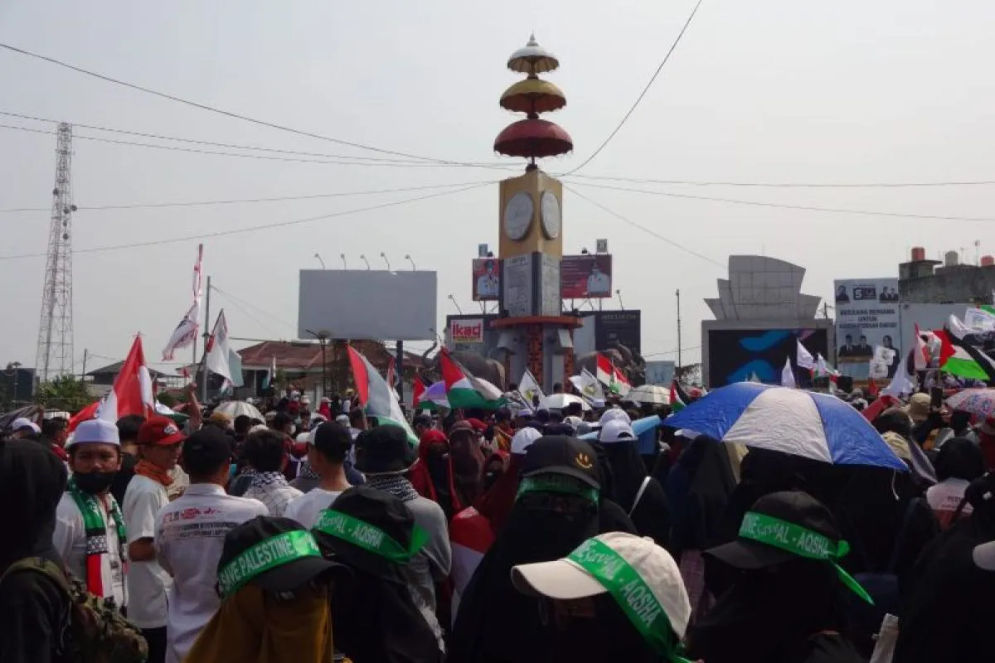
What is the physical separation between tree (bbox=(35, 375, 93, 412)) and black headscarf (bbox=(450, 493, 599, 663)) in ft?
87.6

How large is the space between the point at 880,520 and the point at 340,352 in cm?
5099

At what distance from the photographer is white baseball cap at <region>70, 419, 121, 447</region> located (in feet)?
15.8

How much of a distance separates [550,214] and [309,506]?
38186 millimetres

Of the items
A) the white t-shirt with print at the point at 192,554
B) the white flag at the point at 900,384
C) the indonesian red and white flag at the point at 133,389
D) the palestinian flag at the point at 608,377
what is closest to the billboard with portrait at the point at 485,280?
the palestinian flag at the point at 608,377

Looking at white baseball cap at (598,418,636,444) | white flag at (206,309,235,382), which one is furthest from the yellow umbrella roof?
white baseball cap at (598,418,636,444)

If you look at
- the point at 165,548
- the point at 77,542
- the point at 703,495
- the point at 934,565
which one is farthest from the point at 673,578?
the point at 703,495

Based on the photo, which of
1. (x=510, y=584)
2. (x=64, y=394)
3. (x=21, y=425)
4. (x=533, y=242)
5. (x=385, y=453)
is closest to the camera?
(x=510, y=584)

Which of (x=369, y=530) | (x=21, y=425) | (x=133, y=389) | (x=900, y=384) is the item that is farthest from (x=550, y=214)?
(x=369, y=530)

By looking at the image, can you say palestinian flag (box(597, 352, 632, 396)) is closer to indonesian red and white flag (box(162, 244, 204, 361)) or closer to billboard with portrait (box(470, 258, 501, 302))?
indonesian red and white flag (box(162, 244, 204, 361))

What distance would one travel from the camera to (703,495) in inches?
241

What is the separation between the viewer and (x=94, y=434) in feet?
15.9

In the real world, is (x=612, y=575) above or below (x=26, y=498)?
below

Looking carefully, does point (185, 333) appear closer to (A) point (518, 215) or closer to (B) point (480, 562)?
(B) point (480, 562)

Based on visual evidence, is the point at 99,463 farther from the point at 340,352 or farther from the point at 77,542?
the point at 340,352
